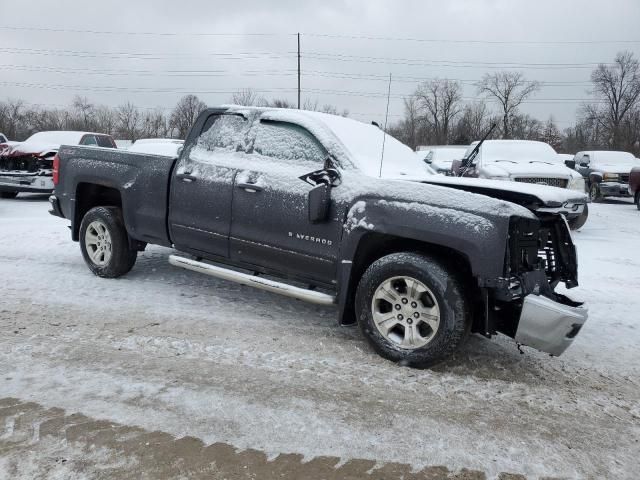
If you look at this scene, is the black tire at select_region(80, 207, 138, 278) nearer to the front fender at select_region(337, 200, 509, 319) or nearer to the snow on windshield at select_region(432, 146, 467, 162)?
the front fender at select_region(337, 200, 509, 319)

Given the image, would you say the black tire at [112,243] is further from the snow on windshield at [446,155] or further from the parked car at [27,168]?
the snow on windshield at [446,155]

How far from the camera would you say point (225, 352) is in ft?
12.5

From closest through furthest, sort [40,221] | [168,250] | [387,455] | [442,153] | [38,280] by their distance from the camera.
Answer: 1. [387,455]
2. [38,280]
3. [168,250]
4. [40,221]
5. [442,153]

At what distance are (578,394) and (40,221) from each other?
8.90 meters

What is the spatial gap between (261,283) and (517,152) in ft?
28.4

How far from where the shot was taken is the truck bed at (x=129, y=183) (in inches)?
199

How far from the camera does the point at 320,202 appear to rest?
3941 millimetres

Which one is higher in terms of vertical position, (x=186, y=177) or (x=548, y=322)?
(x=186, y=177)

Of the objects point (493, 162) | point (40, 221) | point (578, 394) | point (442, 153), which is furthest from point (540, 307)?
point (442, 153)

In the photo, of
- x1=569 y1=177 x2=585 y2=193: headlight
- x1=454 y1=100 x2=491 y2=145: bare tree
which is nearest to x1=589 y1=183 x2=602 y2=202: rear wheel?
x1=569 y1=177 x2=585 y2=193: headlight

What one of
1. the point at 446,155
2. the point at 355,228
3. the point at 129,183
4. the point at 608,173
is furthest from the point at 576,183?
the point at 446,155

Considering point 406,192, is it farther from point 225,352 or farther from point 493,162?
point 493,162

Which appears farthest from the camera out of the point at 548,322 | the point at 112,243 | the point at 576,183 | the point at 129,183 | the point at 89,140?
the point at 89,140

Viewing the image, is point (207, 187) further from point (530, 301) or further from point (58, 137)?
point (58, 137)
